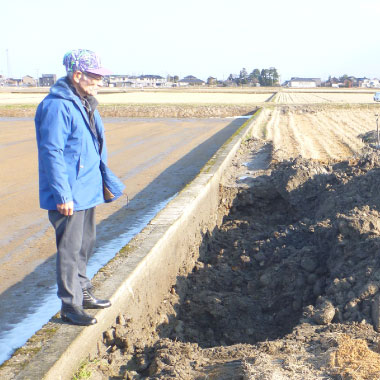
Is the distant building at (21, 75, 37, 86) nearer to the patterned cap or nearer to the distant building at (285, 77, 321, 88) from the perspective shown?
the distant building at (285, 77, 321, 88)

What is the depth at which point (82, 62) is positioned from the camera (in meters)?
3.23

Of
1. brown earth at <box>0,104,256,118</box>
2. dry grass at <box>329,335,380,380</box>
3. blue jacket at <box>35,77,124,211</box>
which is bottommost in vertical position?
dry grass at <box>329,335,380,380</box>

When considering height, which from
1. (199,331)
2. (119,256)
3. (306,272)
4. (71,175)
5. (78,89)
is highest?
(78,89)

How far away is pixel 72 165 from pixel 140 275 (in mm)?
1311

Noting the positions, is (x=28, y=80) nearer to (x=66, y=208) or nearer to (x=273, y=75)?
(x=273, y=75)

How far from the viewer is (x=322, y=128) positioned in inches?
798

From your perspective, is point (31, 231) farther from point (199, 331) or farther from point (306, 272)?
point (306, 272)

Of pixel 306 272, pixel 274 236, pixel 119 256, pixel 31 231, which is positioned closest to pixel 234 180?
pixel 274 236

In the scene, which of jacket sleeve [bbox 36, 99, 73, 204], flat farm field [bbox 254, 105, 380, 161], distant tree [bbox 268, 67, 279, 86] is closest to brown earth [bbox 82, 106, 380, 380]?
jacket sleeve [bbox 36, 99, 73, 204]

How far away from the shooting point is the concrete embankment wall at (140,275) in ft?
9.57

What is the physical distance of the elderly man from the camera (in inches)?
121

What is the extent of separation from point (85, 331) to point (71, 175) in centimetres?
97

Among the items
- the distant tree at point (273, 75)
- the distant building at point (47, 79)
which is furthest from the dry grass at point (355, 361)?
the distant building at point (47, 79)

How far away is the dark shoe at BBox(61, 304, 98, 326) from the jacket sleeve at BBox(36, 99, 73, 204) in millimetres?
714
